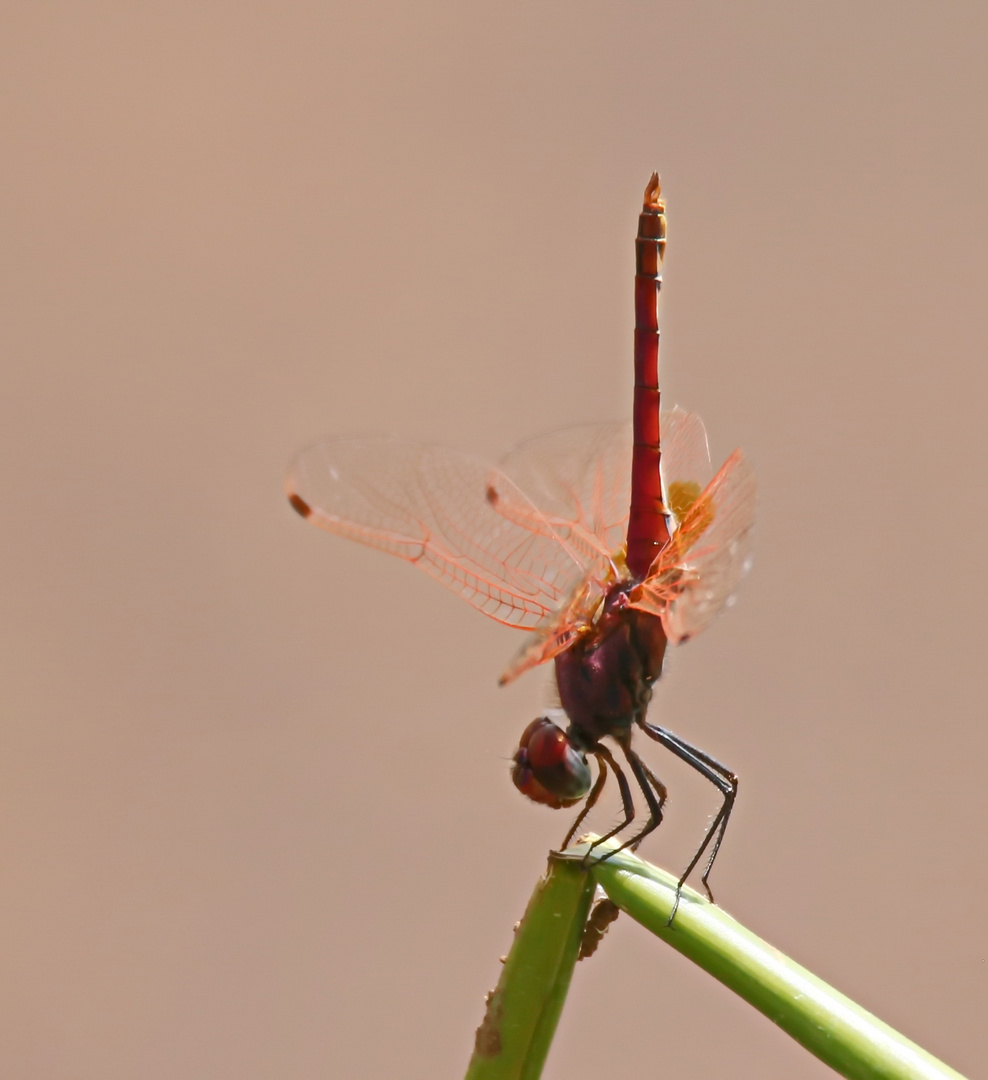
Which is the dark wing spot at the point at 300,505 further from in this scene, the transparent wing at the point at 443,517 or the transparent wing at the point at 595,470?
the transparent wing at the point at 595,470

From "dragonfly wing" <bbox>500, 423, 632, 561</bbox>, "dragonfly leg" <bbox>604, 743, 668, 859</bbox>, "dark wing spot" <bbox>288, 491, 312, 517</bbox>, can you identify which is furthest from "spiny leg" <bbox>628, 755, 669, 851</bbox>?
"dark wing spot" <bbox>288, 491, 312, 517</bbox>

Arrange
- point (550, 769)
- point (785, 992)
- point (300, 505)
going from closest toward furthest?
point (785, 992), point (550, 769), point (300, 505)

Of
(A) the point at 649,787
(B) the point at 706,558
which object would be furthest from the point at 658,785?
(B) the point at 706,558

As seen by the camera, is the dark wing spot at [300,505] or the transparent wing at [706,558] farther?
the dark wing spot at [300,505]

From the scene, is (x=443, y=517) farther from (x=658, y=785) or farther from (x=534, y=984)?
(x=534, y=984)

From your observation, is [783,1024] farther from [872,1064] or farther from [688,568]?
[688,568]

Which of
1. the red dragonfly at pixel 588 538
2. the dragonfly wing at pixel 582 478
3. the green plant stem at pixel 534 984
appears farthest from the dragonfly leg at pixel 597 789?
the green plant stem at pixel 534 984

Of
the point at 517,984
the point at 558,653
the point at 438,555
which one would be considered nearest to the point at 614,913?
the point at 517,984
